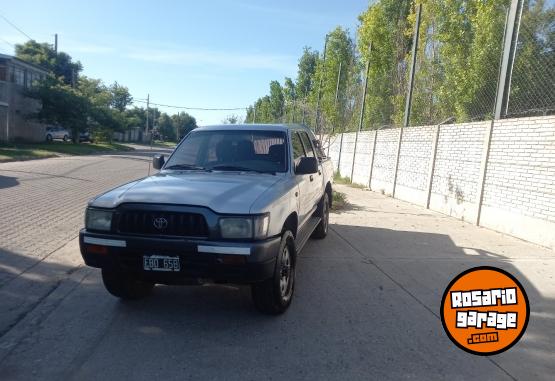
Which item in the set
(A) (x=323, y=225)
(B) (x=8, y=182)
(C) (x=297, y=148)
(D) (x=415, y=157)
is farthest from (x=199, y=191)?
(B) (x=8, y=182)

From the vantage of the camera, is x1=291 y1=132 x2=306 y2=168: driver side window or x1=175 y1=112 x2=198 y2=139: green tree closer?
x1=291 y1=132 x2=306 y2=168: driver side window

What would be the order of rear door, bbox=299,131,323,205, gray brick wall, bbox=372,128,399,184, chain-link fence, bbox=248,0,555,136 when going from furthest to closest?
gray brick wall, bbox=372,128,399,184 < chain-link fence, bbox=248,0,555,136 < rear door, bbox=299,131,323,205

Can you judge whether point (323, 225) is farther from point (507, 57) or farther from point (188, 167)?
point (507, 57)

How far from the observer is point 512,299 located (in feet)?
9.55

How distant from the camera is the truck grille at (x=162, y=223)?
3.69 metres

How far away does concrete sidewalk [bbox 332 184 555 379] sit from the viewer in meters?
3.66

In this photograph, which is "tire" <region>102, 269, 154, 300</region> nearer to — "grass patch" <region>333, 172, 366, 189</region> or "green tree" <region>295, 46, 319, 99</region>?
"grass patch" <region>333, 172, 366, 189</region>

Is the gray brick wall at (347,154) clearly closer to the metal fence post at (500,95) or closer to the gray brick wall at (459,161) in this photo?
the gray brick wall at (459,161)

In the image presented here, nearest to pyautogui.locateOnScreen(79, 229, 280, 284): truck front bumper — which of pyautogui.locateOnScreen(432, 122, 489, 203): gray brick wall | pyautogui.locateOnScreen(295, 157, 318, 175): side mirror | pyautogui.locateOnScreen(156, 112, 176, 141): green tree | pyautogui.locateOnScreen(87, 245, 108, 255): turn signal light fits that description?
pyautogui.locateOnScreen(87, 245, 108, 255): turn signal light

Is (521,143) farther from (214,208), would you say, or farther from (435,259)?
(214,208)

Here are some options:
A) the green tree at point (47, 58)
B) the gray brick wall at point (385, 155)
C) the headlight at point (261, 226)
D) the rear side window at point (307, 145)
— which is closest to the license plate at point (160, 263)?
the headlight at point (261, 226)

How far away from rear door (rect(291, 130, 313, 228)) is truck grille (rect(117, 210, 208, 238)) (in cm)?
164

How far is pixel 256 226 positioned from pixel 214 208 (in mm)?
383

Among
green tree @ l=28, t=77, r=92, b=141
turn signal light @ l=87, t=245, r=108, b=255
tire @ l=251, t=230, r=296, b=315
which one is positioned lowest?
tire @ l=251, t=230, r=296, b=315
